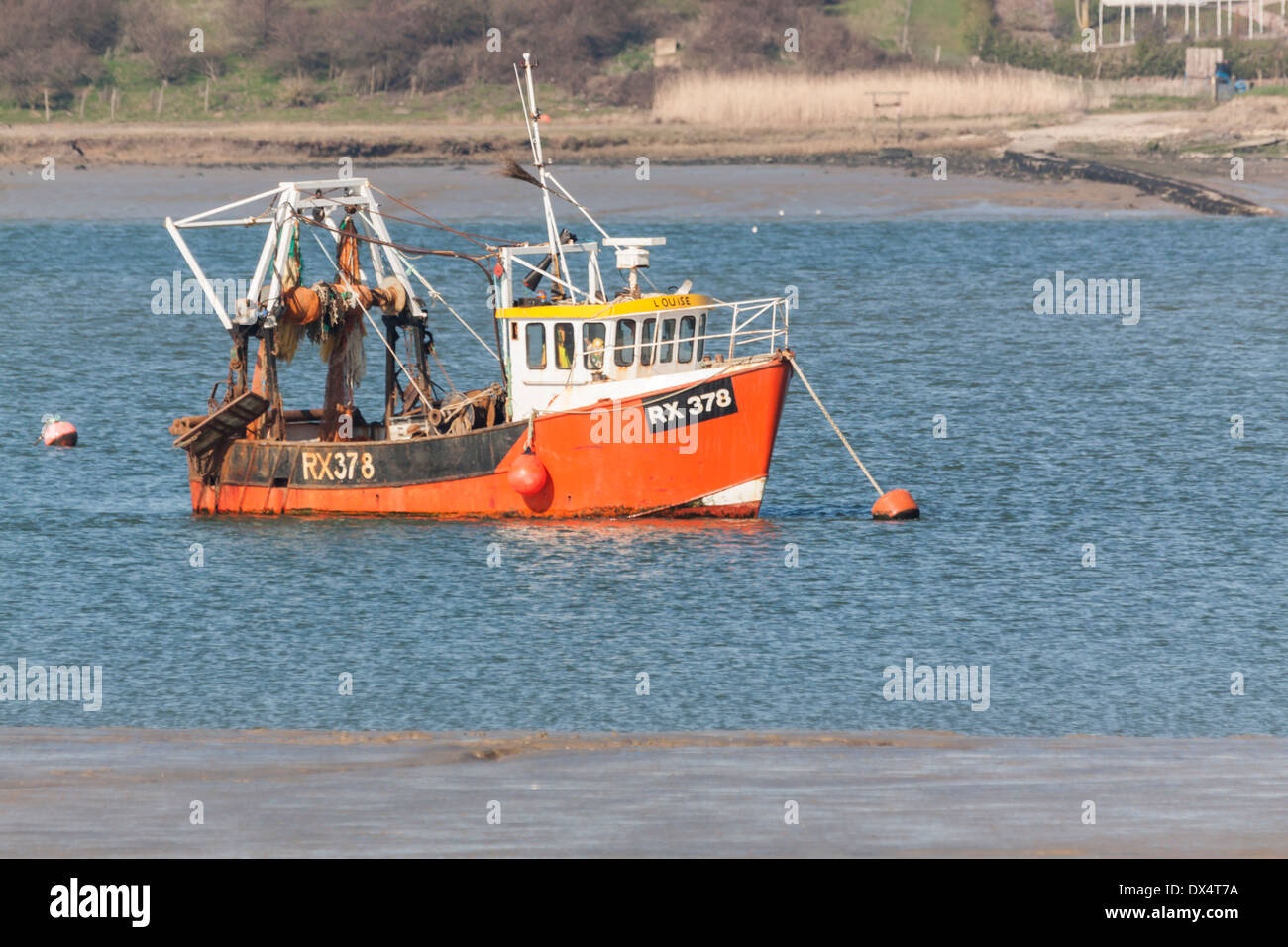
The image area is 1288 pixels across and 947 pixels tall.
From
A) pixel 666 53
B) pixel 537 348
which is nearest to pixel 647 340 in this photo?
pixel 537 348

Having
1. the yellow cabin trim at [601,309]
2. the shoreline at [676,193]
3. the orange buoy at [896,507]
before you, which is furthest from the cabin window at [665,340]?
the shoreline at [676,193]

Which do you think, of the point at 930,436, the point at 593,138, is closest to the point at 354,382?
the point at 930,436

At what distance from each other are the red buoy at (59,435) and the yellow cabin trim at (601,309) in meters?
13.2

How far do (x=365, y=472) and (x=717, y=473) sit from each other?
19.2 feet

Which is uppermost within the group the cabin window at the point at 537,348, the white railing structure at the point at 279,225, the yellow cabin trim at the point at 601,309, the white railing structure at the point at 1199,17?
the white railing structure at the point at 1199,17

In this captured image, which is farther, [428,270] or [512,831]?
[428,270]

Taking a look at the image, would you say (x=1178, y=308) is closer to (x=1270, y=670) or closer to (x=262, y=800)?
(x=1270, y=670)

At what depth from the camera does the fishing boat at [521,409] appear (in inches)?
1137

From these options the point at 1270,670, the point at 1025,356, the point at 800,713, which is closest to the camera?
the point at 800,713

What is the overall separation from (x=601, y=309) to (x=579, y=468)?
8.24 ft

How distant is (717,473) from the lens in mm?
29438

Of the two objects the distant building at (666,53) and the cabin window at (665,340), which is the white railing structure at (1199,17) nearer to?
the distant building at (666,53)

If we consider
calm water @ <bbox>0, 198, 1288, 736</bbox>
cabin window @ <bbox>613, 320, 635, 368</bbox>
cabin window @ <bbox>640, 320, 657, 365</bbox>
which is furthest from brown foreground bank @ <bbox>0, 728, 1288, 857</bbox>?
cabin window @ <bbox>640, 320, 657, 365</bbox>

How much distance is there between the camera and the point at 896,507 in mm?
31109
